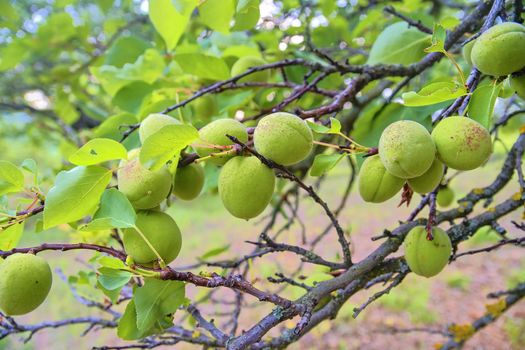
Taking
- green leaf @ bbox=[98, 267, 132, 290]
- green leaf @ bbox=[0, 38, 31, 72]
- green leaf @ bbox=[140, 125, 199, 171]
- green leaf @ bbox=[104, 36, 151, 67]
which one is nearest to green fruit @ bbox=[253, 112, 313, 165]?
green leaf @ bbox=[140, 125, 199, 171]

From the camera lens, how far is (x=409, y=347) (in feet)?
12.7

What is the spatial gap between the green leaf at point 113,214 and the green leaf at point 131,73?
2.14 feet

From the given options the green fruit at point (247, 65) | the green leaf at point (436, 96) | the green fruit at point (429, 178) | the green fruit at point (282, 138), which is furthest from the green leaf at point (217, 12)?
the green fruit at point (429, 178)

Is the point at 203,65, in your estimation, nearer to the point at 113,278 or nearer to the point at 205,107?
the point at 205,107

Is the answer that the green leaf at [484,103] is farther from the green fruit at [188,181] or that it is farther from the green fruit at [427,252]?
the green fruit at [188,181]

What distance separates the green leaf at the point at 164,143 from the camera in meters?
0.71

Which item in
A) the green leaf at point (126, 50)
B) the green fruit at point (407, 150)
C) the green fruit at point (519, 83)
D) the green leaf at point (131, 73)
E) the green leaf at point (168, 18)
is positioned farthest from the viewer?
the green leaf at point (126, 50)

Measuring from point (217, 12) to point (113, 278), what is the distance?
662 mm

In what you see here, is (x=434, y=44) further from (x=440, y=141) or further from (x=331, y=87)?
(x=331, y=87)

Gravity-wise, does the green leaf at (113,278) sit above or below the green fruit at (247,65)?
below

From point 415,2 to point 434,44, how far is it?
1.23 meters

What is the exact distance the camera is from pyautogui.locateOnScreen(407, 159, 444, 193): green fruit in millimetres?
778

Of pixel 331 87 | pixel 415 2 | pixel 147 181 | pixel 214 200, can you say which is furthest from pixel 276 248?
pixel 214 200

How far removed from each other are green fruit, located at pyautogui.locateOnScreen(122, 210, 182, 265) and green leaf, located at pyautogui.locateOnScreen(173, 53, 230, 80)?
589 millimetres
